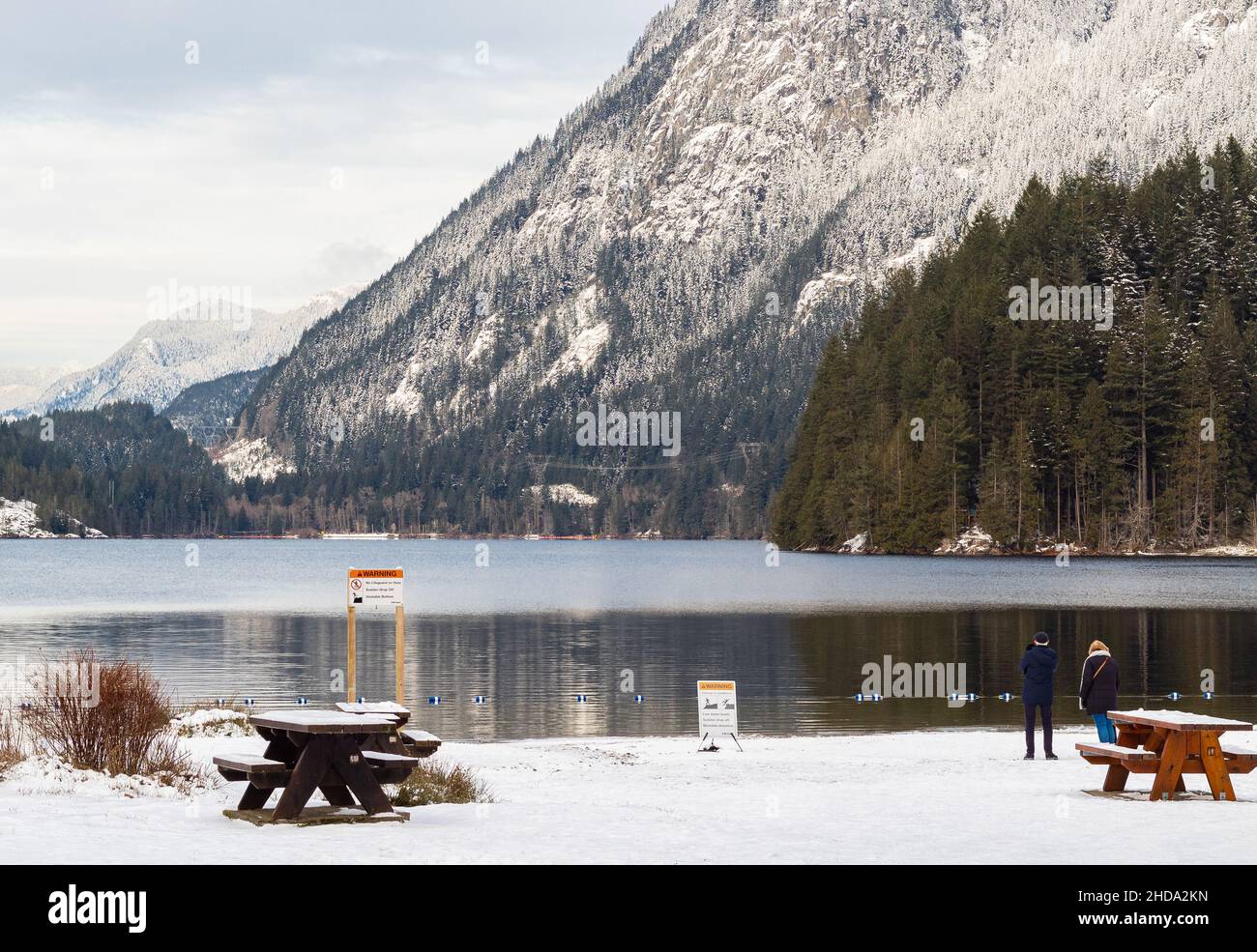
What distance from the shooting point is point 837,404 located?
16675 centimetres

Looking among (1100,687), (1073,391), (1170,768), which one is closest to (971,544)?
(1073,391)

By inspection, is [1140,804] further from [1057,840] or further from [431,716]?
[431,716]

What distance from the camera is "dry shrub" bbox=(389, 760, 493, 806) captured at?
62.6ft

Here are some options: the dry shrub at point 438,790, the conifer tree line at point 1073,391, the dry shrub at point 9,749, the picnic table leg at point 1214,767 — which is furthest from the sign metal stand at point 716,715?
the conifer tree line at point 1073,391

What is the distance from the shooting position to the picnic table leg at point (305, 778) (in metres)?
17.0

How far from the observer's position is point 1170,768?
64.8 ft

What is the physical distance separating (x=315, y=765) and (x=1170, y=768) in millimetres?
11192

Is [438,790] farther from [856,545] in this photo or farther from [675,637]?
[856,545]

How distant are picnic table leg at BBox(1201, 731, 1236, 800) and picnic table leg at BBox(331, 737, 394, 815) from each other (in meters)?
10.8

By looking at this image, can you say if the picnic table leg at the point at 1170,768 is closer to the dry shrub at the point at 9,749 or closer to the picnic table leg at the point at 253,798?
the picnic table leg at the point at 253,798

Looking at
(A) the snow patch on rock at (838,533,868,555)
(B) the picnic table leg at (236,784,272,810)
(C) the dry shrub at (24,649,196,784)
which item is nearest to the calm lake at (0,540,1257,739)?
(C) the dry shrub at (24,649,196,784)

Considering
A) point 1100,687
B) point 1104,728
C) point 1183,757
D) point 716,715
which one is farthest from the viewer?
point 716,715

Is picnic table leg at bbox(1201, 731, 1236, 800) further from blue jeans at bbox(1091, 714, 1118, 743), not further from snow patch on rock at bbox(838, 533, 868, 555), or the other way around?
snow patch on rock at bbox(838, 533, 868, 555)

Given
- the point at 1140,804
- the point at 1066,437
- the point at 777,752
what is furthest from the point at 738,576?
the point at 1140,804
